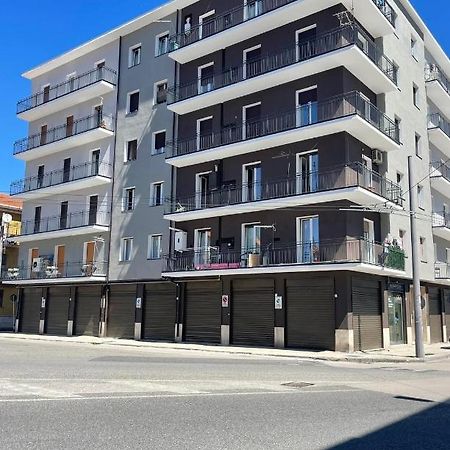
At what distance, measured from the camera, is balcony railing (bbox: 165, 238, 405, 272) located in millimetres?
22406

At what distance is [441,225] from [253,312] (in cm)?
1418

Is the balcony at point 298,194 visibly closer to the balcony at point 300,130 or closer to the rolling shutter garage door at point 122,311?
the balcony at point 300,130

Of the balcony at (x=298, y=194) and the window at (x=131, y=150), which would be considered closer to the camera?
the balcony at (x=298, y=194)

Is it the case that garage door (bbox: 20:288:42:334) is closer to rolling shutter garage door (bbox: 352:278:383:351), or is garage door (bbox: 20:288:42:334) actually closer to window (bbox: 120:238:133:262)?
window (bbox: 120:238:133:262)

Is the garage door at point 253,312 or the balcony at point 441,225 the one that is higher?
the balcony at point 441,225

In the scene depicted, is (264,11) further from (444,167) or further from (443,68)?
(443,68)

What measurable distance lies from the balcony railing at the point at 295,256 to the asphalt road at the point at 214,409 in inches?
351

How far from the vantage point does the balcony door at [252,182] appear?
2620cm

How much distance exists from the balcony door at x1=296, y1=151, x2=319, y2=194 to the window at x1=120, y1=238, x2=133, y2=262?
12.0 metres

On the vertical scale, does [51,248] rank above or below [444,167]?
below

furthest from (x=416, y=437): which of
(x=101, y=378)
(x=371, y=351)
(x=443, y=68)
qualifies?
(x=443, y=68)

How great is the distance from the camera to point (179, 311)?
Answer: 28672 mm

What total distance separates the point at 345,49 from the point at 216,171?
917 centimetres

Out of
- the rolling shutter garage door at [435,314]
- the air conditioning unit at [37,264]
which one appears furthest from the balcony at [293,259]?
the air conditioning unit at [37,264]
